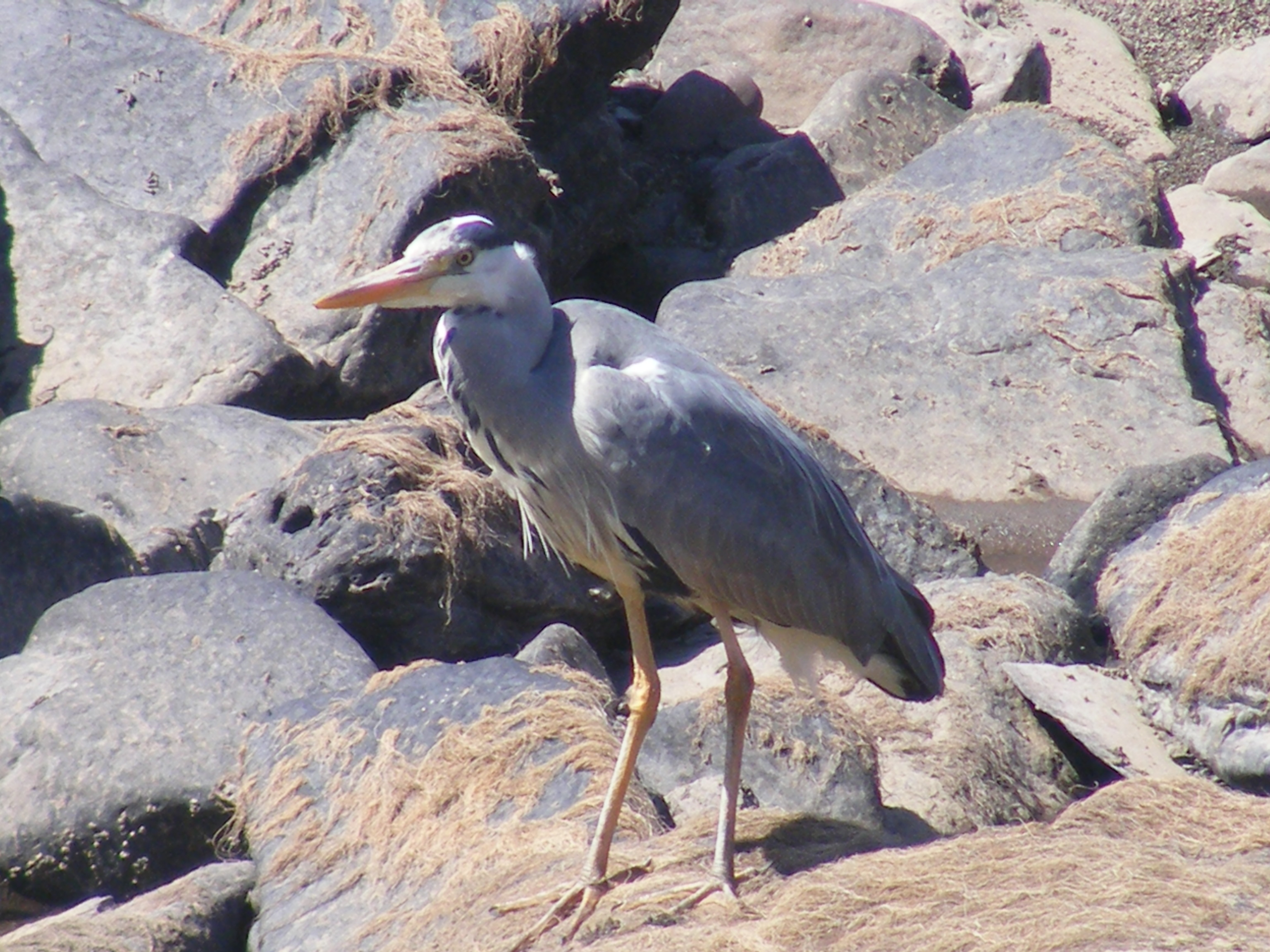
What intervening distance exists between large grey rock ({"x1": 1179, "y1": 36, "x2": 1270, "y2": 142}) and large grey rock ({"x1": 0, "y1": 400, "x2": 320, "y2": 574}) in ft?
25.3

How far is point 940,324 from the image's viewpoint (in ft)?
26.2

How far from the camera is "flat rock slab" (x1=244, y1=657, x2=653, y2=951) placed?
3.78 metres

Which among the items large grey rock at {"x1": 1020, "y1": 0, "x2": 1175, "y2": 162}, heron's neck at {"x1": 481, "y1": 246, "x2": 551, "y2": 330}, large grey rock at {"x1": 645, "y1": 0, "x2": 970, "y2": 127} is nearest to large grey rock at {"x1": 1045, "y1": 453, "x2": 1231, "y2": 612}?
heron's neck at {"x1": 481, "y1": 246, "x2": 551, "y2": 330}

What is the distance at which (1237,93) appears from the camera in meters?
11.2

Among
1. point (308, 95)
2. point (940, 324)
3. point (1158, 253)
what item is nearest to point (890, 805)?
point (940, 324)

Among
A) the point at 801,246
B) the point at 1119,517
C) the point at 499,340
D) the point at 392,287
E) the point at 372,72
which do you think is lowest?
the point at 1119,517

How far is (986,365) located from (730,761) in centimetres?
455

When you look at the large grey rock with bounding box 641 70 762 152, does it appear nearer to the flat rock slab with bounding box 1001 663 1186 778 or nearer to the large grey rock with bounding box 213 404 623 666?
the large grey rock with bounding box 213 404 623 666

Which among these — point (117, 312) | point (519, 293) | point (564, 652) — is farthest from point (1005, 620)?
point (117, 312)

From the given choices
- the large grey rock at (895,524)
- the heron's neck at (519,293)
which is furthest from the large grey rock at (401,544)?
the heron's neck at (519,293)

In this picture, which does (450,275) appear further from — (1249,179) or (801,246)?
(1249,179)

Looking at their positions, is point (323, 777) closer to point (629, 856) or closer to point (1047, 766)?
point (629, 856)

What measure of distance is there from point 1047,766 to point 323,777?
2547 mm

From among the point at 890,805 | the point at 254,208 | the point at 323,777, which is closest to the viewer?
the point at 323,777
